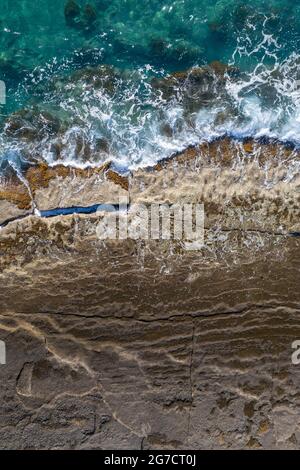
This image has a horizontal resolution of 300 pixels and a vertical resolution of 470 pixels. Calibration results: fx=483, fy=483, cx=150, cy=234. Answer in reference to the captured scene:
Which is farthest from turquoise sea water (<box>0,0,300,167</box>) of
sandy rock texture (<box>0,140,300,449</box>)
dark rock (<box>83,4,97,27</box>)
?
sandy rock texture (<box>0,140,300,449</box>)

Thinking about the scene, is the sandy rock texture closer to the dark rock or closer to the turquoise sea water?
the turquoise sea water

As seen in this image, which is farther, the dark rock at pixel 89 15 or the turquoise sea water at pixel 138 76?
the dark rock at pixel 89 15

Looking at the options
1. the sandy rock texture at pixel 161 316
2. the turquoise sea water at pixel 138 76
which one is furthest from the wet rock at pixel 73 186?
the turquoise sea water at pixel 138 76

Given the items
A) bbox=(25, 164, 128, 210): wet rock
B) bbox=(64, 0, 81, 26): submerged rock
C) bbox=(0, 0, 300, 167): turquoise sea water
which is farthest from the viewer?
bbox=(64, 0, 81, 26): submerged rock

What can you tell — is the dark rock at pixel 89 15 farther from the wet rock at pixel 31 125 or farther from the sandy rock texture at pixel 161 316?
the sandy rock texture at pixel 161 316

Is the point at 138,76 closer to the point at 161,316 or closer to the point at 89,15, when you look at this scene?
the point at 89,15
